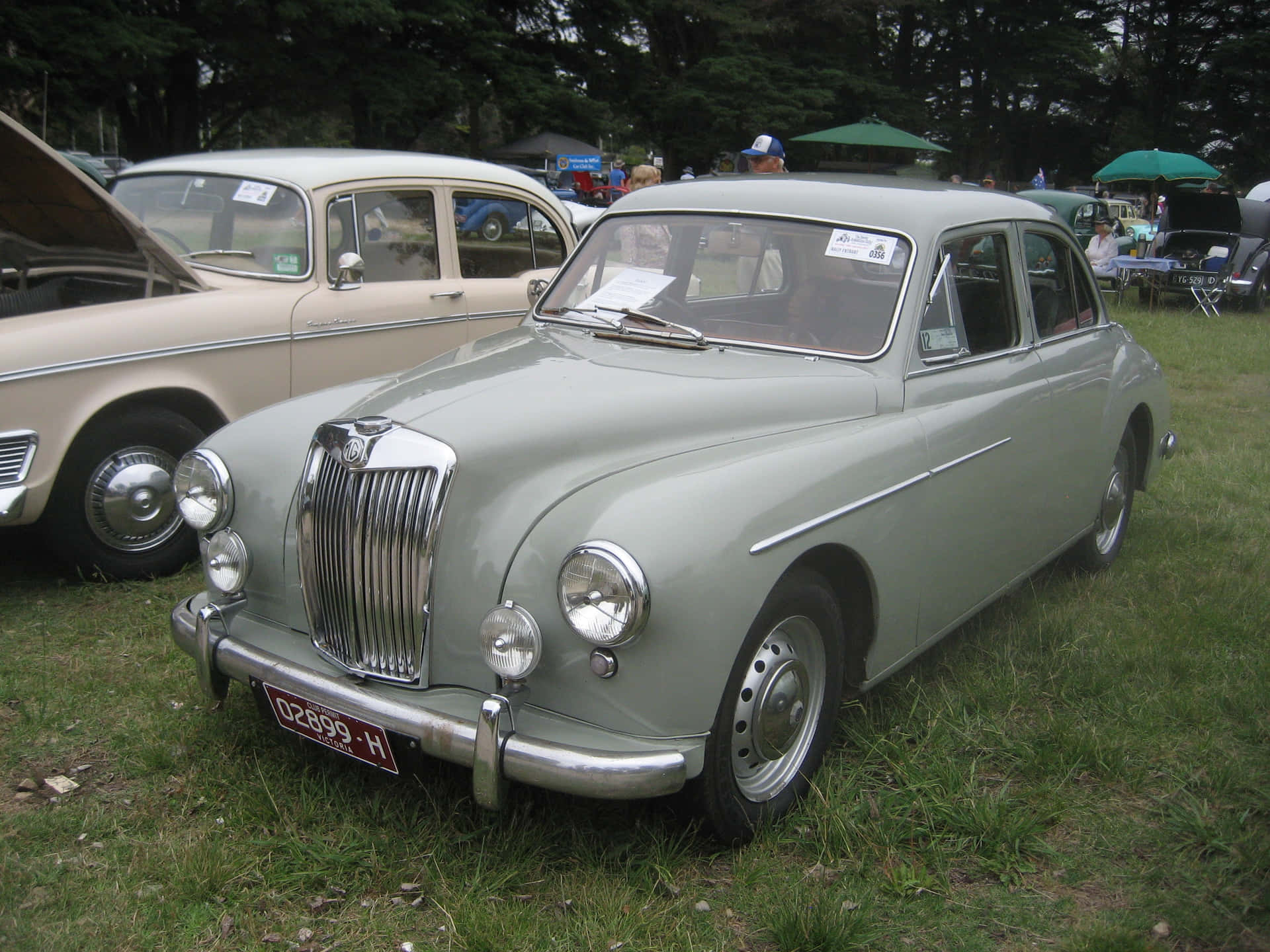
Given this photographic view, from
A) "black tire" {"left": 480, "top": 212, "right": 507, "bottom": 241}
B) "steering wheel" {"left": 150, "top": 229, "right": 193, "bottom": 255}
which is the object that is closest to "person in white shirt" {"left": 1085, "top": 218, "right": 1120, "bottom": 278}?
"black tire" {"left": 480, "top": 212, "right": 507, "bottom": 241}

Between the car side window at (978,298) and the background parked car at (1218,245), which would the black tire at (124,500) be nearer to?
the car side window at (978,298)

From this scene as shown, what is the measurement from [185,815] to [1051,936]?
2.28 metres

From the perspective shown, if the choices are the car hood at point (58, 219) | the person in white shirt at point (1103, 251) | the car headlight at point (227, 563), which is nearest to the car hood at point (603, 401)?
the car headlight at point (227, 563)

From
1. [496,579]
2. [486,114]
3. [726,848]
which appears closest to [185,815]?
[496,579]

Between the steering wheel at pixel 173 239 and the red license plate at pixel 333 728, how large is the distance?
3318 millimetres

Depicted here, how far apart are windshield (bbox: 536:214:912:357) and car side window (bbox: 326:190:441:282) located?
1.81 m

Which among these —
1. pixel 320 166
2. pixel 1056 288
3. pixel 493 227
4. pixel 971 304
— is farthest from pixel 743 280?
pixel 493 227

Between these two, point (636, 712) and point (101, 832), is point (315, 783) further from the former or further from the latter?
point (636, 712)

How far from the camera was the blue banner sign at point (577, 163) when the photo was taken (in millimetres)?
24938

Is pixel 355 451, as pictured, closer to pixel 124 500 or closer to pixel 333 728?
pixel 333 728

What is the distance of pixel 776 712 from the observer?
3.00 metres

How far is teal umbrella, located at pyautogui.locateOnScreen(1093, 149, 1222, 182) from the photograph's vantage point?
18234mm

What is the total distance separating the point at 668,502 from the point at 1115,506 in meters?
3.37

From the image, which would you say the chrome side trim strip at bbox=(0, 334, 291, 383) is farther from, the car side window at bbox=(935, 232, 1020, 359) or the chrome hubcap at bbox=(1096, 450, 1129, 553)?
the chrome hubcap at bbox=(1096, 450, 1129, 553)
